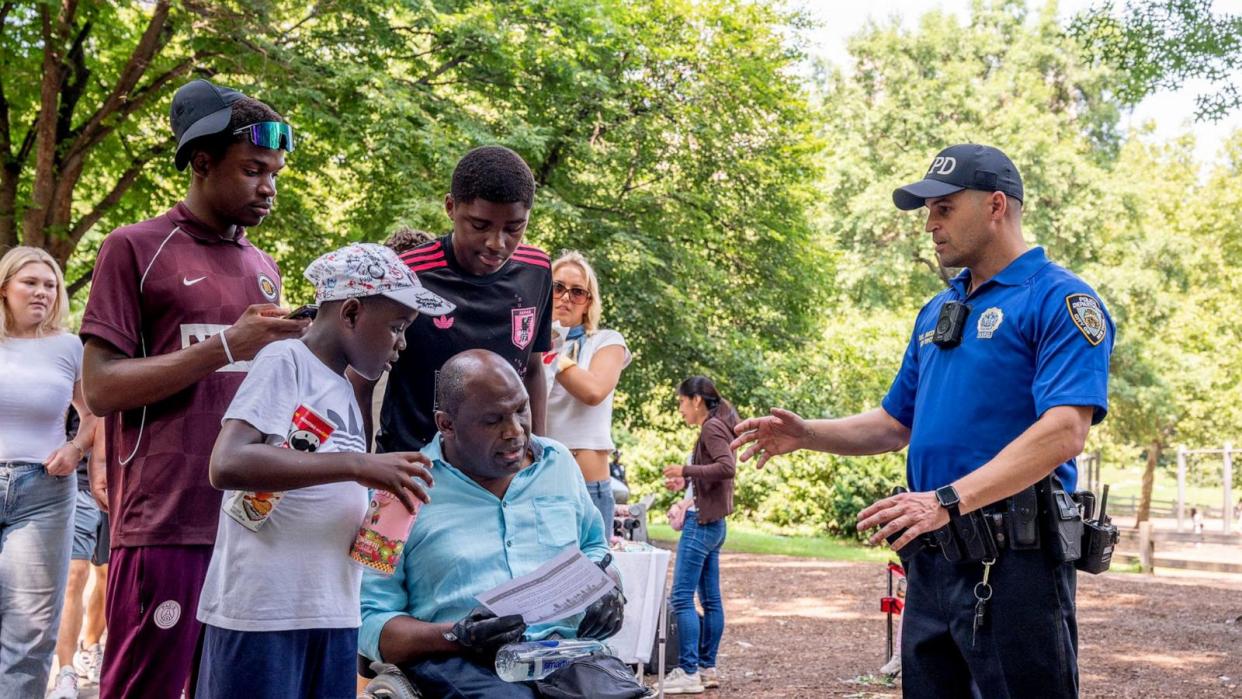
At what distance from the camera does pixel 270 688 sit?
9.35 ft

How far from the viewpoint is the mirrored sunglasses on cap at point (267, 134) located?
327 cm

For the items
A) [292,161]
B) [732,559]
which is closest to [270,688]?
[292,161]

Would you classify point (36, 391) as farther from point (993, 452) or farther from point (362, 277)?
point (993, 452)

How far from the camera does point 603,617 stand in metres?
3.29

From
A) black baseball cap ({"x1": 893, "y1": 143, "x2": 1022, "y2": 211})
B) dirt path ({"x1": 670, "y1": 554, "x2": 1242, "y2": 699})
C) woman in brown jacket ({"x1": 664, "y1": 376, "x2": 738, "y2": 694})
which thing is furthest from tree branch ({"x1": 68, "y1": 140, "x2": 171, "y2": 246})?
black baseball cap ({"x1": 893, "y1": 143, "x2": 1022, "y2": 211})

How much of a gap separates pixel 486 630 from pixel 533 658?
0.55 ft

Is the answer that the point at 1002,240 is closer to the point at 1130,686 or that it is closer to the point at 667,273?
the point at 1130,686

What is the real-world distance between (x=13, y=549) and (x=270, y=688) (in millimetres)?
2608

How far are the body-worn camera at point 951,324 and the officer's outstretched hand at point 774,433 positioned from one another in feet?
1.87

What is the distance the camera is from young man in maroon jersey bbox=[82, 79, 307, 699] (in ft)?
10.2

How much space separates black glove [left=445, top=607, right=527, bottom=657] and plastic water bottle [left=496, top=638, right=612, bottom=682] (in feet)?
0.14

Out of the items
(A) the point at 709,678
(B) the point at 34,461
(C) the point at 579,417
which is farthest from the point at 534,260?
(A) the point at 709,678

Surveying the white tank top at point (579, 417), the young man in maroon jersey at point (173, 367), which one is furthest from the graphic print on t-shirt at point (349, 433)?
the white tank top at point (579, 417)

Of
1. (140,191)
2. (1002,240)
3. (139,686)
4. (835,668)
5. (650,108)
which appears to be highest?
(650,108)
